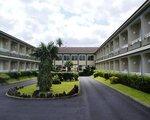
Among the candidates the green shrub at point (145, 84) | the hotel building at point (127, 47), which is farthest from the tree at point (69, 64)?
the green shrub at point (145, 84)

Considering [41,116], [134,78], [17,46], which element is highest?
[17,46]

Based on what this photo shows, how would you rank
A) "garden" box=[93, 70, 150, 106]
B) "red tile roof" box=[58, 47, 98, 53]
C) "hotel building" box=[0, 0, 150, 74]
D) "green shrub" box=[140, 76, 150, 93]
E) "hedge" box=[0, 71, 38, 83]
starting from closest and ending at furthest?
"garden" box=[93, 70, 150, 106]
"green shrub" box=[140, 76, 150, 93]
"hotel building" box=[0, 0, 150, 74]
"hedge" box=[0, 71, 38, 83]
"red tile roof" box=[58, 47, 98, 53]

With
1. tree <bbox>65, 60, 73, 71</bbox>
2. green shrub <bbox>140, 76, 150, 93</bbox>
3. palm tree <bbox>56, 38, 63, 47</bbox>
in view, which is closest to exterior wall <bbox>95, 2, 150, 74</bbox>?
green shrub <bbox>140, 76, 150, 93</bbox>

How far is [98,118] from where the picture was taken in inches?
512

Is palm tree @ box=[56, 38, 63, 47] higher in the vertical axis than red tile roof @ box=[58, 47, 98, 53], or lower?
higher

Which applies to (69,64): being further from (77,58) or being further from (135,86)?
(135,86)

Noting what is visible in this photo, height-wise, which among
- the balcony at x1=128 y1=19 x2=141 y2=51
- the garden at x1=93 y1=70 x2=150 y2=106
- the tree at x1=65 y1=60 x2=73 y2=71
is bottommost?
the garden at x1=93 y1=70 x2=150 y2=106

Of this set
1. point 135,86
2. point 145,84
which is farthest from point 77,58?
point 145,84

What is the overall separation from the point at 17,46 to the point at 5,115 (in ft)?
147

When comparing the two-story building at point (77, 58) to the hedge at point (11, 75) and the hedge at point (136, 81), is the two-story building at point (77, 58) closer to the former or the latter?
the hedge at point (11, 75)

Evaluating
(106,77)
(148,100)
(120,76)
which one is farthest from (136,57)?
(148,100)

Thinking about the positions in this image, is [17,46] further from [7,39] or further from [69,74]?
[69,74]

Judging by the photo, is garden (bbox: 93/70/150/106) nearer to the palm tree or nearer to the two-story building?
the two-story building

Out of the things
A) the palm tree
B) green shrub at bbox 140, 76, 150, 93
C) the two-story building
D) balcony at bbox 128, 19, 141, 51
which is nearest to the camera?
green shrub at bbox 140, 76, 150, 93
